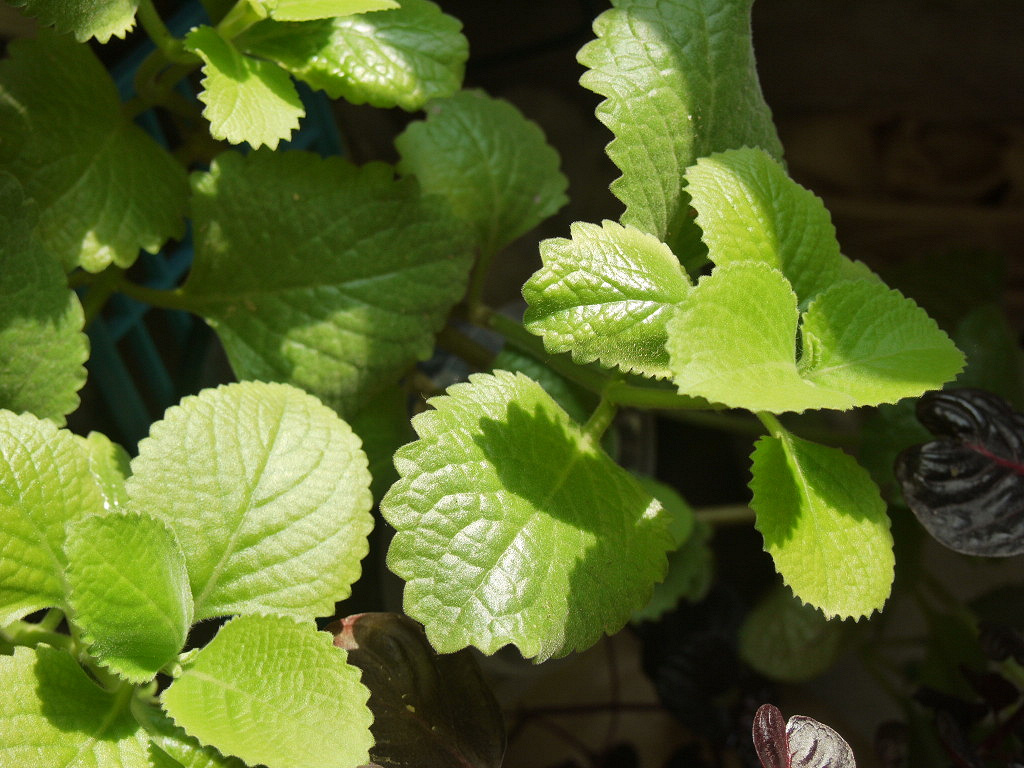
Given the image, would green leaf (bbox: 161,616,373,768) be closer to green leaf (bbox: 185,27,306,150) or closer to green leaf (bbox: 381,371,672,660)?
green leaf (bbox: 381,371,672,660)

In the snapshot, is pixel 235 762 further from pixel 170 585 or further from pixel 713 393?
pixel 713 393

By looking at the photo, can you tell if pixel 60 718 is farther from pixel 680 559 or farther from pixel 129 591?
pixel 680 559

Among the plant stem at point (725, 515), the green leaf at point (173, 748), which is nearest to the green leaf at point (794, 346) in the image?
the green leaf at point (173, 748)

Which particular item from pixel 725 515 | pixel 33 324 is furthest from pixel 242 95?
pixel 725 515

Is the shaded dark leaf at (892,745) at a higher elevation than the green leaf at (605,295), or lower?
lower

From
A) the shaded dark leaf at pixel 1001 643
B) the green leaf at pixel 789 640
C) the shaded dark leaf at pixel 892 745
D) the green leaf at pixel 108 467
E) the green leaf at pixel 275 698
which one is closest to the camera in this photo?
the green leaf at pixel 275 698

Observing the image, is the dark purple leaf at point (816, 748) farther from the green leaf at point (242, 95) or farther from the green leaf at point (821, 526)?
the green leaf at point (242, 95)
